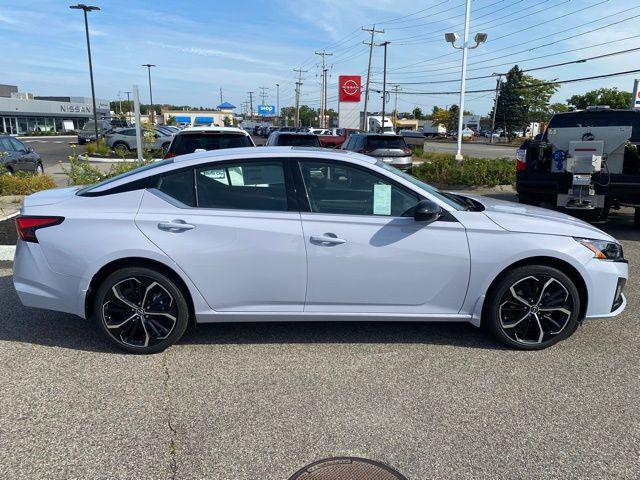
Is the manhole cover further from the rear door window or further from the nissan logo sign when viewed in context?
the nissan logo sign

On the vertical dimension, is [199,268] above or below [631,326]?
above

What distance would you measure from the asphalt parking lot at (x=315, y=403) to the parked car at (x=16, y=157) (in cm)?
1000

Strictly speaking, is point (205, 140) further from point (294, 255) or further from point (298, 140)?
point (294, 255)

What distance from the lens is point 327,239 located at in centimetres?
384

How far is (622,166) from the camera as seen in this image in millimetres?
7730

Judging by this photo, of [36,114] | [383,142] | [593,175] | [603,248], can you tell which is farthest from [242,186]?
[36,114]

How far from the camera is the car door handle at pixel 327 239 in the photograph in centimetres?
384

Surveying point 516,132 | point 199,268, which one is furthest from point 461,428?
point 516,132

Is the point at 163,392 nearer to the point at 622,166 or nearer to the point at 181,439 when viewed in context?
the point at 181,439

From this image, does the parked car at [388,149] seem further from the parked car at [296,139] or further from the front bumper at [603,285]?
the front bumper at [603,285]

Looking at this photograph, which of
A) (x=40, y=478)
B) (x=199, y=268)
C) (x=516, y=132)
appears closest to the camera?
(x=40, y=478)

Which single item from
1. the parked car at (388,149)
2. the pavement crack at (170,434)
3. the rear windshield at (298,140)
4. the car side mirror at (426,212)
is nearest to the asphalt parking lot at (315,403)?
the pavement crack at (170,434)

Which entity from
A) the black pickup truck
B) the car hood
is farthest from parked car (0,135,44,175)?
the car hood

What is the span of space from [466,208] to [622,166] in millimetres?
4933
